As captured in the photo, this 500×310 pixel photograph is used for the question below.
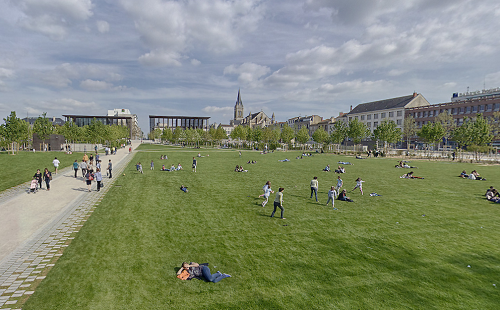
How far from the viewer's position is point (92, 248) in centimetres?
842

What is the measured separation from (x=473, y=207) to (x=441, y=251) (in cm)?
810

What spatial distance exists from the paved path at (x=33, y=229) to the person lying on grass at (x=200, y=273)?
152 inches

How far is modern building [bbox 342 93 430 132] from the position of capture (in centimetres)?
8425

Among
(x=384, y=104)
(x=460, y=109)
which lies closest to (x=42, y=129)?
(x=384, y=104)

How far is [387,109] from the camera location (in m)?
89.9

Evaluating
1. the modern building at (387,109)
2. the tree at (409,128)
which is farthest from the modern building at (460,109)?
the tree at (409,128)

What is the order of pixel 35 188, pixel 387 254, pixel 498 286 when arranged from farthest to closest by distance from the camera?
pixel 35 188 → pixel 387 254 → pixel 498 286

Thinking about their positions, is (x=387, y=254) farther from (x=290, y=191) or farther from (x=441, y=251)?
(x=290, y=191)

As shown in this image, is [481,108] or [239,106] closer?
[481,108]

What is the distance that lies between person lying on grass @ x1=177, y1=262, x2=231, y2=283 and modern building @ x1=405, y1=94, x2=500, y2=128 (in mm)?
84897

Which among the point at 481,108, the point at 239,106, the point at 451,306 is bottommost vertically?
the point at 451,306

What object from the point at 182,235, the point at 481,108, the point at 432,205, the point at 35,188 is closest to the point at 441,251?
the point at 432,205

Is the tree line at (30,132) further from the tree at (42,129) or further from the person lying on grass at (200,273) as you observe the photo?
the person lying on grass at (200,273)

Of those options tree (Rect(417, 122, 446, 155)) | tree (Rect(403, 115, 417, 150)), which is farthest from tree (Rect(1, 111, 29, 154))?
tree (Rect(403, 115, 417, 150))
